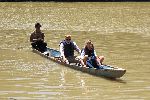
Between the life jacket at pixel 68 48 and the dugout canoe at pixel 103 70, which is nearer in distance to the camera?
the dugout canoe at pixel 103 70

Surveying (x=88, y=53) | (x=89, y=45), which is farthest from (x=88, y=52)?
(x=89, y=45)

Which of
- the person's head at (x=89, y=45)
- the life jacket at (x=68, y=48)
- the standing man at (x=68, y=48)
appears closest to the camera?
the person's head at (x=89, y=45)

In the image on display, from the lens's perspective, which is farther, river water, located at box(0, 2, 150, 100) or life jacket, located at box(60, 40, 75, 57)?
life jacket, located at box(60, 40, 75, 57)

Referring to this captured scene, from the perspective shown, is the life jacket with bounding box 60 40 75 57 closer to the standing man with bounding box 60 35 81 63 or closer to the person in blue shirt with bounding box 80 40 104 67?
the standing man with bounding box 60 35 81 63

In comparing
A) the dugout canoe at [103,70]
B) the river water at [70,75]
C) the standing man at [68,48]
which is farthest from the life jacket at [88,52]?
the standing man at [68,48]

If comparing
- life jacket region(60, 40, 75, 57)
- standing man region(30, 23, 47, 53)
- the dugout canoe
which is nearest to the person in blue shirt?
the dugout canoe

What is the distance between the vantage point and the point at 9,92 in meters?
15.2

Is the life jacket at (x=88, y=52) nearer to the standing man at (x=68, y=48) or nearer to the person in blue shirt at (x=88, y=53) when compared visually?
the person in blue shirt at (x=88, y=53)

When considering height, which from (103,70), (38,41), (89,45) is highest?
(38,41)

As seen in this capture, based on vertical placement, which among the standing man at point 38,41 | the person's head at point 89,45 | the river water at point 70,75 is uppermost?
the standing man at point 38,41

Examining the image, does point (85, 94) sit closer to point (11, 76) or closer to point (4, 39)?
point (11, 76)

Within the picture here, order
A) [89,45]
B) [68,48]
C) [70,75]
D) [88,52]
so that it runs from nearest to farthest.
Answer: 1. [70,75]
2. [89,45]
3. [88,52]
4. [68,48]

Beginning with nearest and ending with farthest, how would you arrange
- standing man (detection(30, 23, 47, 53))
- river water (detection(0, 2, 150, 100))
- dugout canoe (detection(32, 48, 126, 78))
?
1. river water (detection(0, 2, 150, 100))
2. dugout canoe (detection(32, 48, 126, 78))
3. standing man (detection(30, 23, 47, 53))

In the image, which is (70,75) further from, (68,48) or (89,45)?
(68,48)
